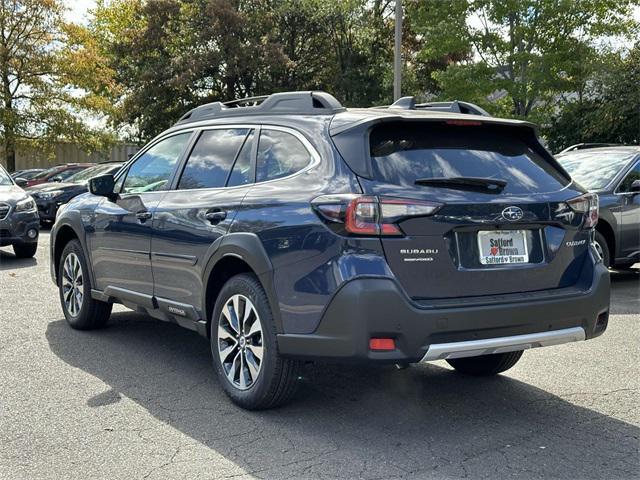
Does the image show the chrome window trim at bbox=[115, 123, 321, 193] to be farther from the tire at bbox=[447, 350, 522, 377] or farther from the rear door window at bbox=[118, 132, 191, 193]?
the tire at bbox=[447, 350, 522, 377]

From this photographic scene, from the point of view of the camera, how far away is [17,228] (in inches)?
450

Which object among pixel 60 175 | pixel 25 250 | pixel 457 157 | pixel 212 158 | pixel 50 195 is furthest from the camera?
pixel 60 175

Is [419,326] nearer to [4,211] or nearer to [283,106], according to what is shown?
[283,106]

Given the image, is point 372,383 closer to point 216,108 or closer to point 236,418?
point 236,418

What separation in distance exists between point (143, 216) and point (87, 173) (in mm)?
14273

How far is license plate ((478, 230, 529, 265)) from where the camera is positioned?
13.5 ft

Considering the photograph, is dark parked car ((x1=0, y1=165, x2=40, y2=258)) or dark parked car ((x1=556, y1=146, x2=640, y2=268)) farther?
dark parked car ((x1=0, y1=165, x2=40, y2=258))

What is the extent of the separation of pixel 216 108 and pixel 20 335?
2.67m

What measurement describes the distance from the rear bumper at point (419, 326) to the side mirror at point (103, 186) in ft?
8.64

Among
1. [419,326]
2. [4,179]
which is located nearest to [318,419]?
[419,326]

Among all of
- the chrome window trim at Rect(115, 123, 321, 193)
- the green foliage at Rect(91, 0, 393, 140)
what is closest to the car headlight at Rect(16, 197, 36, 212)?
the chrome window trim at Rect(115, 123, 321, 193)

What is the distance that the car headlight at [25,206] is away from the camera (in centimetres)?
1160

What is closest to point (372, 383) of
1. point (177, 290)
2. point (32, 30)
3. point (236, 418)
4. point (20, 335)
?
point (236, 418)

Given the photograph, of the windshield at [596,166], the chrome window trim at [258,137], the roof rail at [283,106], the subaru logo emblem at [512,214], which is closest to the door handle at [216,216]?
the chrome window trim at [258,137]
